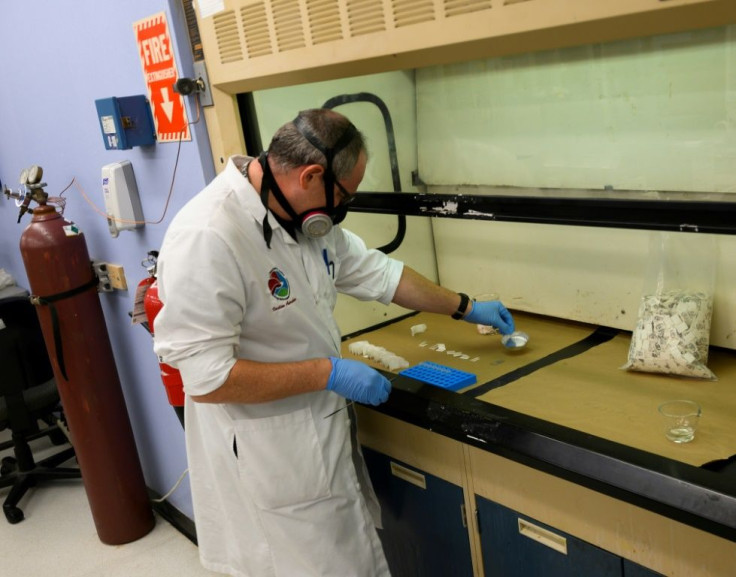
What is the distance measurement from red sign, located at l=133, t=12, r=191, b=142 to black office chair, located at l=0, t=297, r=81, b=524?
1.38 meters

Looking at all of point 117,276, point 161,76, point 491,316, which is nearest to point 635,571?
point 491,316

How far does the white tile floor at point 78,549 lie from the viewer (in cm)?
268

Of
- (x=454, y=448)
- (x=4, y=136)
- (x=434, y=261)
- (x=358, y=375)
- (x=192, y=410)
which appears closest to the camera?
(x=358, y=375)

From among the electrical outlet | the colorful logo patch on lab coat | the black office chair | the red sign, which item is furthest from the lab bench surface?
the black office chair

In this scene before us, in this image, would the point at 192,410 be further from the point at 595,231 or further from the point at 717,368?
the point at 717,368

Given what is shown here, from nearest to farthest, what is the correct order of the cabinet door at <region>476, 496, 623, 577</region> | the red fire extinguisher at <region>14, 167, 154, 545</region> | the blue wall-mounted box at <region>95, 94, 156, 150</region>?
the cabinet door at <region>476, 496, 623, 577</region>, the blue wall-mounted box at <region>95, 94, 156, 150</region>, the red fire extinguisher at <region>14, 167, 154, 545</region>

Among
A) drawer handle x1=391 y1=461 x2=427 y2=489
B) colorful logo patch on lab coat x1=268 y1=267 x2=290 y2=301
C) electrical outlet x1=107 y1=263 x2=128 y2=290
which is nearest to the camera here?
colorful logo patch on lab coat x1=268 y1=267 x2=290 y2=301

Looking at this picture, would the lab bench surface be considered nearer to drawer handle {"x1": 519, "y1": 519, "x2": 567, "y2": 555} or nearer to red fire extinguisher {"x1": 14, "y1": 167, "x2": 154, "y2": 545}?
drawer handle {"x1": 519, "y1": 519, "x2": 567, "y2": 555}

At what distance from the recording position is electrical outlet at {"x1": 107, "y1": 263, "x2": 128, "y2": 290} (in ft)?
8.70

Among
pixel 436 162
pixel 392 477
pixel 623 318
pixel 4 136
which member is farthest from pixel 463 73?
pixel 4 136

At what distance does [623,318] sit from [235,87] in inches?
48.1

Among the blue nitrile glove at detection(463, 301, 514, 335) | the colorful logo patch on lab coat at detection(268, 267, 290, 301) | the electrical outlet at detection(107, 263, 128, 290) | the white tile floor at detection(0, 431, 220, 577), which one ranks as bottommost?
the white tile floor at detection(0, 431, 220, 577)

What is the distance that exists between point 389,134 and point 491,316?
2.30 feet

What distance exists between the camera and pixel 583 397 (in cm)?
157
